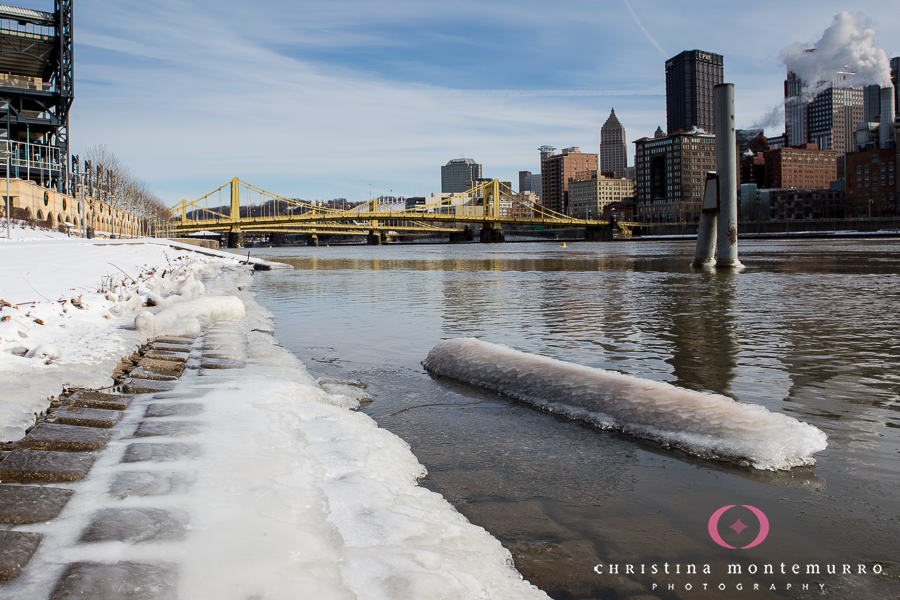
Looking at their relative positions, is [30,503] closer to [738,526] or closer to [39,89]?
[738,526]

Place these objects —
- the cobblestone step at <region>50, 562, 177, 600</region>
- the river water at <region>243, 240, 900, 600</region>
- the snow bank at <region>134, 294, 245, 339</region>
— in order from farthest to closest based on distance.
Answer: the snow bank at <region>134, 294, 245, 339</region>
the river water at <region>243, 240, 900, 600</region>
the cobblestone step at <region>50, 562, 177, 600</region>

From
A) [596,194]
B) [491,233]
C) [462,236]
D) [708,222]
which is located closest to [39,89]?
[708,222]

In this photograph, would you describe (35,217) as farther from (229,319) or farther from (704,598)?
(704,598)

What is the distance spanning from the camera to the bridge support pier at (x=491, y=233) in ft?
349

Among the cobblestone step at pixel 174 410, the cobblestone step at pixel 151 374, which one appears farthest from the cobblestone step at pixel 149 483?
the cobblestone step at pixel 151 374

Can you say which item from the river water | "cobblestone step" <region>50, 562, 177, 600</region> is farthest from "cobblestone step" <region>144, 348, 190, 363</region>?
"cobblestone step" <region>50, 562, 177, 600</region>

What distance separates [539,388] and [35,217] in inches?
1503

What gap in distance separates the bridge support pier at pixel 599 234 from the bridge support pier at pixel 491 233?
14060mm

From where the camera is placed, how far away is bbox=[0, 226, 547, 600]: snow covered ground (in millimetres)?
Answer: 2182

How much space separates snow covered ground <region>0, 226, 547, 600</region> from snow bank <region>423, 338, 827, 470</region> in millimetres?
1372

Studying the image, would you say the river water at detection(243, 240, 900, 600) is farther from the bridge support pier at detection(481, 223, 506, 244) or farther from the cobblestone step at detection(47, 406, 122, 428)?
the bridge support pier at detection(481, 223, 506, 244)

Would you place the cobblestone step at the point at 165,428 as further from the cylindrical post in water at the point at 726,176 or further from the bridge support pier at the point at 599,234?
the bridge support pier at the point at 599,234

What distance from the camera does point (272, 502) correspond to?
2.72 meters

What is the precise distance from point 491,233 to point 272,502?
10480 centimetres
